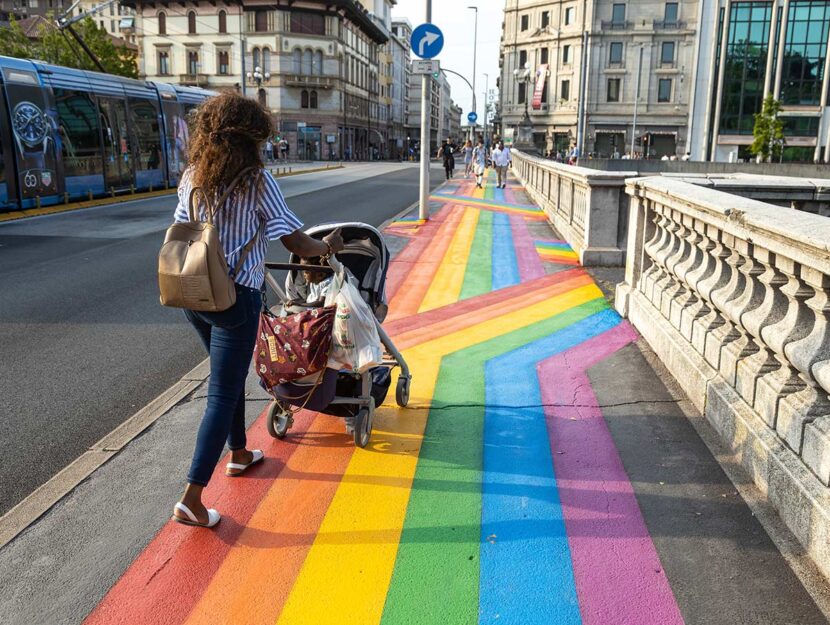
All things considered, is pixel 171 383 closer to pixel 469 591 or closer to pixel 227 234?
pixel 227 234

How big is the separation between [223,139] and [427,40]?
1203 cm

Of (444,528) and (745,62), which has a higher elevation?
(745,62)

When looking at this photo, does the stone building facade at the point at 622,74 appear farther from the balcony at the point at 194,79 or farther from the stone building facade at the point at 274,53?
the balcony at the point at 194,79

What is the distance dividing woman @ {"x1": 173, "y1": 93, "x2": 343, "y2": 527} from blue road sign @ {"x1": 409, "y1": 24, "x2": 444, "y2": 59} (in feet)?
38.7

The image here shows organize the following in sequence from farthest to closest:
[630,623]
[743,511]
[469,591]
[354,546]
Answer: [743,511] < [354,546] < [469,591] < [630,623]

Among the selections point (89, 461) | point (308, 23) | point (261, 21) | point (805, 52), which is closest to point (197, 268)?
point (89, 461)

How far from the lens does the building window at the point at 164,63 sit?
78.8 metres

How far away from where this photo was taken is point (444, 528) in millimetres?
3363

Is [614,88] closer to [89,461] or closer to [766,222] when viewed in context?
[766,222]

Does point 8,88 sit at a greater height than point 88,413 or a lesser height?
greater

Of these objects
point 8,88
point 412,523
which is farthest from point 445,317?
point 8,88

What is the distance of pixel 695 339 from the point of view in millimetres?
4957

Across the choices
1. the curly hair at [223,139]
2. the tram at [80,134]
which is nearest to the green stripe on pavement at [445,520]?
the curly hair at [223,139]

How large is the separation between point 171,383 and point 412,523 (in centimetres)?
285
